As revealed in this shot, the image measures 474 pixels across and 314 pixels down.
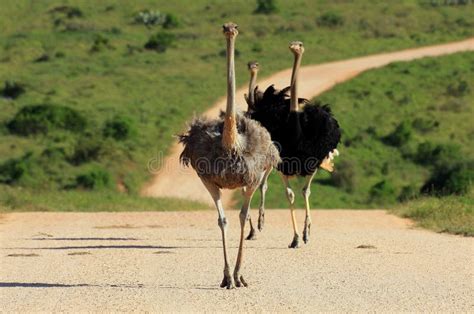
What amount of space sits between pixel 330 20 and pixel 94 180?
82.9 feet

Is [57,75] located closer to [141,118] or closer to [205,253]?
[141,118]

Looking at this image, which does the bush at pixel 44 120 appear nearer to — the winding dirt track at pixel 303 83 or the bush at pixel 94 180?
the winding dirt track at pixel 303 83

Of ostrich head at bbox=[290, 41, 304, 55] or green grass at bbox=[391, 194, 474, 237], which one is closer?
ostrich head at bbox=[290, 41, 304, 55]

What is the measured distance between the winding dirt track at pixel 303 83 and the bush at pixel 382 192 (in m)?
3.21

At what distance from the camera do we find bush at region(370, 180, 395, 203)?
84.4 feet

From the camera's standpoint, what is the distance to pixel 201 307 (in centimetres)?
930

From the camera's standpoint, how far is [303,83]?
37219 millimetres

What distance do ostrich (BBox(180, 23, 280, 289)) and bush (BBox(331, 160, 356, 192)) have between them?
52.7 ft

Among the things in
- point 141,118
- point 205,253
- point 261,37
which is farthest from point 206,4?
point 205,253

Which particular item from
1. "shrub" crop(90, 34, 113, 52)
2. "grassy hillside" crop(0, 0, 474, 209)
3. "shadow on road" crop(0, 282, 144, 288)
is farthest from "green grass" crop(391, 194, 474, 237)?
"shrub" crop(90, 34, 113, 52)

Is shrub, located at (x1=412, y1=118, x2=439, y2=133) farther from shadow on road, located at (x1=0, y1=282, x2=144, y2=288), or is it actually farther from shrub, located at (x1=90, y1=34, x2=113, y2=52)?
shadow on road, located at (x1=0, y1=282, x2=144, y2=288)

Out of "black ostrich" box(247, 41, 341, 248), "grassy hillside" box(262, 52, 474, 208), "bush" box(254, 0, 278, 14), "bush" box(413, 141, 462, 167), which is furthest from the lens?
"bush" box(254, 0, 278, 14)

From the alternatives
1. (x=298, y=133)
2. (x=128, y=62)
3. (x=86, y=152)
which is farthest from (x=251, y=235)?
(x=128, y=62)

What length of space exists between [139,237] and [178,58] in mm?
26764
